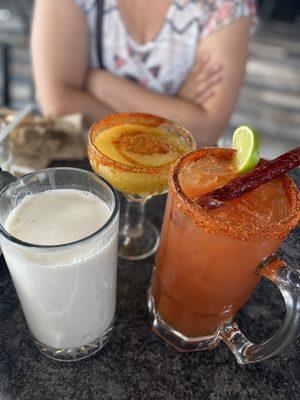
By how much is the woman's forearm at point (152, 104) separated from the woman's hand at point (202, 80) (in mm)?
42

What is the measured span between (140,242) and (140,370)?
27 cm

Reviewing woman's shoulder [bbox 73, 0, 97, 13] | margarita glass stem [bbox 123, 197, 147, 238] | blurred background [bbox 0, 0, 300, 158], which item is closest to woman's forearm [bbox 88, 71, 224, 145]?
woman's shoulder [bbox 73, 0, 97, 13]

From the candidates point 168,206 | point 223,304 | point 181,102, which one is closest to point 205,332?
point 223,304

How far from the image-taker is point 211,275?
1.77 ft

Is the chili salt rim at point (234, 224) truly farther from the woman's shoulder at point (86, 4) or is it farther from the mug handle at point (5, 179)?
the woman's shoulder at point (86, 4)

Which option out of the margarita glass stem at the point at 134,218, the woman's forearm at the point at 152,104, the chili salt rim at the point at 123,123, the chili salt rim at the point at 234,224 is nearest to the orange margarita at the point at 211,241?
the chili salt rim at the point at 234,224

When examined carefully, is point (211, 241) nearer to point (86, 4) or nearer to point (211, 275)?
point (211, 275)

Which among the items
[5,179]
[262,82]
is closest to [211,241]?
[5,179]

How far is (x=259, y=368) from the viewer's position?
1.97 ft

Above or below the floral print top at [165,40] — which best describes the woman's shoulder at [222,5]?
above

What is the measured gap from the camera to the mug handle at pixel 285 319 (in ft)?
1.55

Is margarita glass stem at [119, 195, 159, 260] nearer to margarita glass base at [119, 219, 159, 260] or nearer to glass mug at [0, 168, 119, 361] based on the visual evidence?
margarita glass base at [119, 219, 159, 260]

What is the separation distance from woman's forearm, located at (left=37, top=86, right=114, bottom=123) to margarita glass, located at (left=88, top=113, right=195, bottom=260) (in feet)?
2.05

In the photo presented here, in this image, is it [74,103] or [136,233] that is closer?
[136,233]
